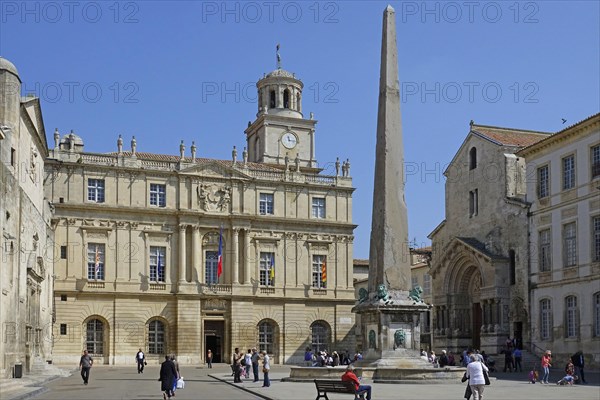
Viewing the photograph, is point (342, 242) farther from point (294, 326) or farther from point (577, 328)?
point (577, 328)

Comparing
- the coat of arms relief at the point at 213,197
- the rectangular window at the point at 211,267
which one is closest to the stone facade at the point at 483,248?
the coat of arms relief at the point at 213,197

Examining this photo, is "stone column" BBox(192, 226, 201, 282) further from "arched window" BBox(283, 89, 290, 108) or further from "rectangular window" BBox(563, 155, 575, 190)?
"rectangular window" BBox(563, 155, 575, 190)

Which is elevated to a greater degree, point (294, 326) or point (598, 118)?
point (598, 118)

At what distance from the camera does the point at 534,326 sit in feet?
138

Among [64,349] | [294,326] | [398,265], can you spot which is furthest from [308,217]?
[398,265]

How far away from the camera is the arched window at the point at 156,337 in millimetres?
57688

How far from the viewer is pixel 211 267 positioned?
59.4 meters

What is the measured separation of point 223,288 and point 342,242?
907cm

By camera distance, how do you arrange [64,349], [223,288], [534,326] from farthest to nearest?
[223,288] → [64,349] → [534,326]

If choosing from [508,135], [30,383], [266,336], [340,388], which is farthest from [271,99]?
[340,388]

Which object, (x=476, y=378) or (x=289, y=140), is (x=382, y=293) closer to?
(x=476, y=378)

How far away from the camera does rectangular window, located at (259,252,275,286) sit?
60.4m

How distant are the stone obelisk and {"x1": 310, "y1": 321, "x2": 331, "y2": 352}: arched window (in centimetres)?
3389

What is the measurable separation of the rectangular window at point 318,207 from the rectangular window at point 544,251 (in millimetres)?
22807
